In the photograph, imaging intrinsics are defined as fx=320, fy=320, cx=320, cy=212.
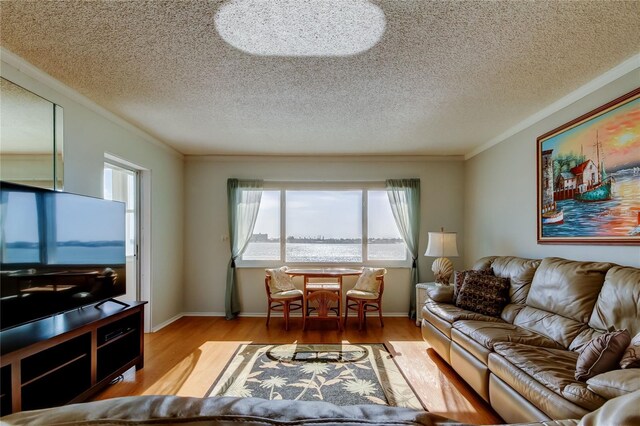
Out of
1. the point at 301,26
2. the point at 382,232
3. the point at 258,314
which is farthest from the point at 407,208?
the point at 301,26

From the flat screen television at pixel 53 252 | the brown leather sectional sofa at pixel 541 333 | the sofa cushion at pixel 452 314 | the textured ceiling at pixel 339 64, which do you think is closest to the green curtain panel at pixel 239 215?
the textured ceiling at pixel 339 64

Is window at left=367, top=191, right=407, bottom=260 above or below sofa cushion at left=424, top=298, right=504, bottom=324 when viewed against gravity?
above

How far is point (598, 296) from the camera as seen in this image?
2.32m

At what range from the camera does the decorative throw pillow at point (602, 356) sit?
1.70 metres

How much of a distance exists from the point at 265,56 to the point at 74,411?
2.22 m

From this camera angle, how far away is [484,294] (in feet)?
10.7

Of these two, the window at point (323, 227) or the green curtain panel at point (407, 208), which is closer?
the green curtain panel at point (407, 208)

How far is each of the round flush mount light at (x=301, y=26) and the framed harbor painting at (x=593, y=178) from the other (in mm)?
2001

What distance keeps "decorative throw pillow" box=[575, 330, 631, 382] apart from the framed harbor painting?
98 cm

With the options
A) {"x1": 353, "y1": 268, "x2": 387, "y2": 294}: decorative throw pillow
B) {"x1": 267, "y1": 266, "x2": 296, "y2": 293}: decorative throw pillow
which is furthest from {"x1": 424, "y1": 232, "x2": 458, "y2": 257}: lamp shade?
{"x1": 267, "y1": 266, "x2": 296, "y2": 293}: decorative throw pillow

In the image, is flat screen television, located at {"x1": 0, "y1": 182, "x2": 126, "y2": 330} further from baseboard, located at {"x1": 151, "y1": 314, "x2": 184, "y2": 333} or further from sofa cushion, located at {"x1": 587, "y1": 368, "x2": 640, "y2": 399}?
sofa cushion, located at {"x1": 587, "y1": 368, "x2": 640, "y2": 399}

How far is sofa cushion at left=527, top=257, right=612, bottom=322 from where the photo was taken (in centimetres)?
238

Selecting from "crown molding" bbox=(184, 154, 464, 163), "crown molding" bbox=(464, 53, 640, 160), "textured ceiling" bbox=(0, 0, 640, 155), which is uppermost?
"textured ceiling" bbox=(0, 0, 640, 155)

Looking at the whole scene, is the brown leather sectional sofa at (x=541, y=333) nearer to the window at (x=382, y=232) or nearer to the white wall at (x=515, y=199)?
the white wall at (x=515, y=199)
